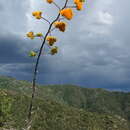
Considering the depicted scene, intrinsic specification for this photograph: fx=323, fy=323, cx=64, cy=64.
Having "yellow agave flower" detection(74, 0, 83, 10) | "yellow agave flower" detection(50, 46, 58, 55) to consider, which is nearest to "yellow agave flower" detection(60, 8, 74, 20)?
"yellow agave flower" detection(74, 0, 83, 10)

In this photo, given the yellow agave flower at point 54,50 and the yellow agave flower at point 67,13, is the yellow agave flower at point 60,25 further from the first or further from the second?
the yellow agave flower at point 54,50

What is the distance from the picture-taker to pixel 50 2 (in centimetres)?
663

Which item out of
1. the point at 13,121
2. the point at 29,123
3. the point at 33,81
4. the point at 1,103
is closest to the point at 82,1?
the point at 33,81

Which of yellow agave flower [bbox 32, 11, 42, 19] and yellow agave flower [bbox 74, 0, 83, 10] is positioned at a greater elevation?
yellow agave flower [bbox 74, 0, 83, 10]

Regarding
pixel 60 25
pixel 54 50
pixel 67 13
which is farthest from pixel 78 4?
pixel 54 50

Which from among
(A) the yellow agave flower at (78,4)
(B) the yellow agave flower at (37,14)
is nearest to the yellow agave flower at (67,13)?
(A) the yellow agave flower at (78,4)

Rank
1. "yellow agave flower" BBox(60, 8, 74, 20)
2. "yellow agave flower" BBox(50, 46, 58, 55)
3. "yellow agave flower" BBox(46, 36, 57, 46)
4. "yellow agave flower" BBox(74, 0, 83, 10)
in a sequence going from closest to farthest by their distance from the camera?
"yellow agave flower" BBox(60, 8, 74, 20)
"yellow agave flower" BBox(74, 0, 83, 10)
"yellow agave flower" BBox(46, 36, 57, 46)
"yellow agave flower" BBox(50, 46, 58, 55)

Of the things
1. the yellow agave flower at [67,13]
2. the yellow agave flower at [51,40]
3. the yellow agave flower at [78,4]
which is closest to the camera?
the yellow agave flower at [67,13]

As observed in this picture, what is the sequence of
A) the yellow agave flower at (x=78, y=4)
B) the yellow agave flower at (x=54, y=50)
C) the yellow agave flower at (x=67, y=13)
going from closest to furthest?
the yellow agave flower at (x=67, y=13) < the yellow agave flower at (x=78, y=4) < the yellow agave flower at (x=54, y=50)

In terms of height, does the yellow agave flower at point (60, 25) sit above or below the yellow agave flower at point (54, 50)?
above

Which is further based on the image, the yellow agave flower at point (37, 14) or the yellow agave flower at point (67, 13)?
the yellow agave flower at point (37, 14)

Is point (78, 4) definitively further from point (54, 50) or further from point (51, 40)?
point (54, 50)

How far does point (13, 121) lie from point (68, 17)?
190 metres

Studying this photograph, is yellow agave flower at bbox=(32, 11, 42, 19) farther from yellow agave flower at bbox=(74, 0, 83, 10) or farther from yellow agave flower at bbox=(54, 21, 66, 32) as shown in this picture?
yellow agave flower at bbox=(74, 0, 83, 10)
